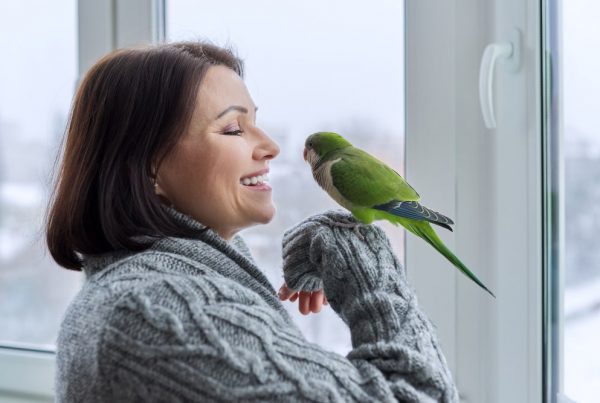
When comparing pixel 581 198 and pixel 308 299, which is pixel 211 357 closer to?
pixel 308 299

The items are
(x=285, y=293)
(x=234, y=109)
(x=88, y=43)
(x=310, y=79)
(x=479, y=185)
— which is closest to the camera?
(x=234, y=109)

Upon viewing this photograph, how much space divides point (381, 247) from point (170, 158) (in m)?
0.28

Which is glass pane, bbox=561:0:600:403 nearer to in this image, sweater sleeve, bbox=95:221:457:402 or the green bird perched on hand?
the green bird perched on hand

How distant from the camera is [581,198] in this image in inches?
38.1

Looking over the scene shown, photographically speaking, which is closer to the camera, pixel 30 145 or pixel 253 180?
pixel 253 180

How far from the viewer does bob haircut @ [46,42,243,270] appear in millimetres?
791

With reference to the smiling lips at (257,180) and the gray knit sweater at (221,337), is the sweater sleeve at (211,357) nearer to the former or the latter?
the gray knit sweater at (221,337)

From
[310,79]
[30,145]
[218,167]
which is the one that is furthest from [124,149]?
[30,145]

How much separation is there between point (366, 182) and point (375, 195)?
20mm

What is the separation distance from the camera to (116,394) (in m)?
0.66

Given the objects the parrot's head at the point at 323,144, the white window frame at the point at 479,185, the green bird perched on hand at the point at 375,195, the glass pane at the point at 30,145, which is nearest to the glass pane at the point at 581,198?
the white window frame at the point at 479,185

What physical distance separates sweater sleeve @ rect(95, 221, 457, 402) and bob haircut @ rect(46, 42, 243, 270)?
14 cm

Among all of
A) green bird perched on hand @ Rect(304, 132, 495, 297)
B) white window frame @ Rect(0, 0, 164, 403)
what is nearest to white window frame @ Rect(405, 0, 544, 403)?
green bird perched on hand @ Rect(304, 132, 495, 297)

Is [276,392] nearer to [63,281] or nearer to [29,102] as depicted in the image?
[63,281]
